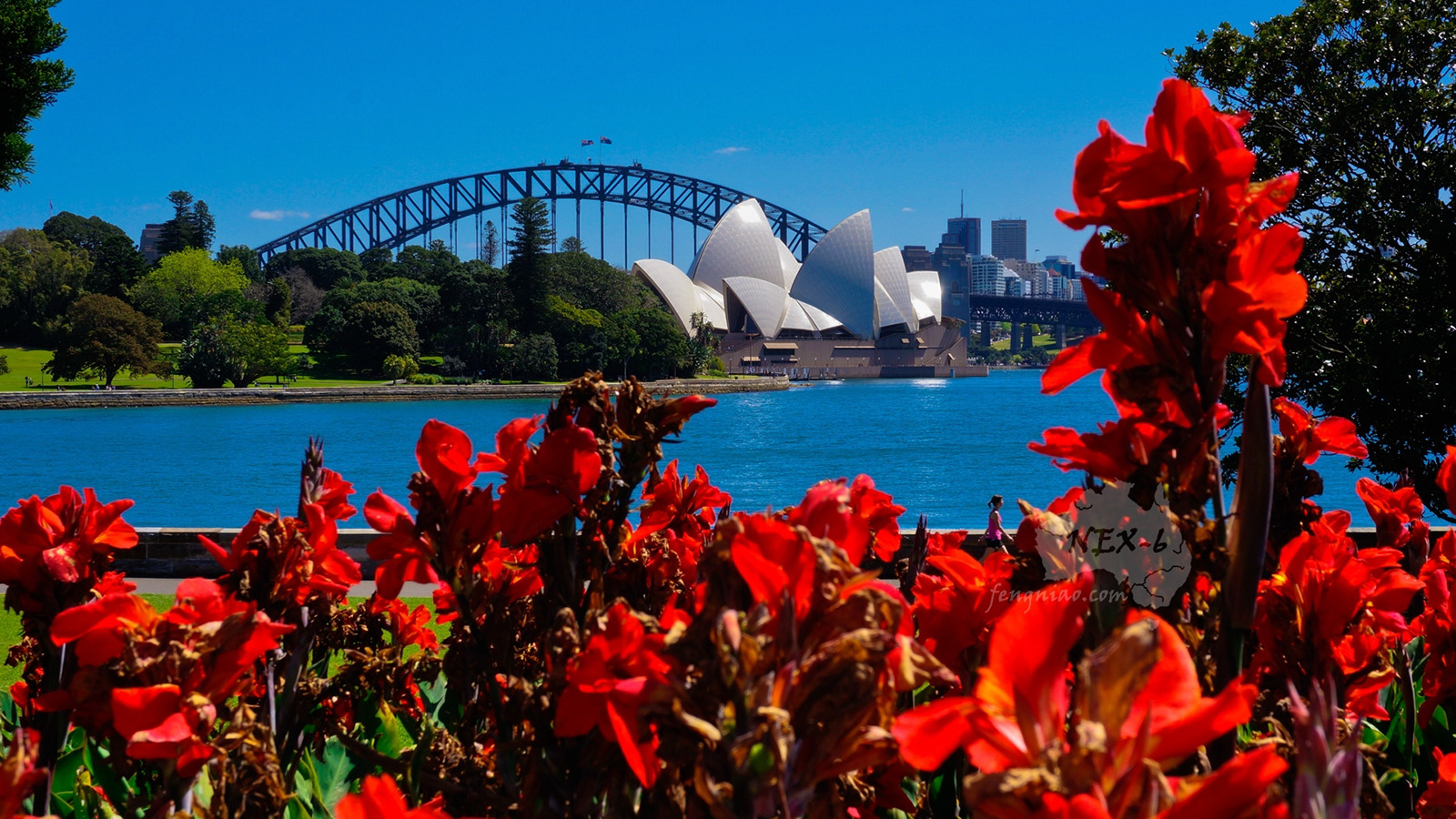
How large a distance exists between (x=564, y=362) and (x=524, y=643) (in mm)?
46142

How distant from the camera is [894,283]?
6166 cm

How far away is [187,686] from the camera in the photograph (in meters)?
0.67

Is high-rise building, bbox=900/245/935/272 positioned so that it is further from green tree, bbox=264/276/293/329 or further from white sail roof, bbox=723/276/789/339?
green tree, bbox=264/276/293/329

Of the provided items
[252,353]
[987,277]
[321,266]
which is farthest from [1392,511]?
[987,277]

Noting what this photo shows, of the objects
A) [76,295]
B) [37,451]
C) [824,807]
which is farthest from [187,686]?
[76,295]

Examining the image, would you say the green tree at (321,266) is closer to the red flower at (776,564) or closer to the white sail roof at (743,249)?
the white sail roof at (743,249)

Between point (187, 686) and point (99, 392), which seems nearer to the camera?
point (187, 686)

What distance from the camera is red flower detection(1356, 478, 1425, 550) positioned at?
4.88 ft

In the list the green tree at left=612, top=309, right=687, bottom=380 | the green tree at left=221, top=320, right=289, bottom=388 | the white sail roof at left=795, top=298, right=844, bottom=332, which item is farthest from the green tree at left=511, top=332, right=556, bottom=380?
the white sail roof at left=795, top=298, right=844, bottom=332

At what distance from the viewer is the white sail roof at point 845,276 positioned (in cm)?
5284

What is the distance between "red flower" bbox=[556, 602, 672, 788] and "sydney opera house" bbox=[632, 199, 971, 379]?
A: 53.3 m

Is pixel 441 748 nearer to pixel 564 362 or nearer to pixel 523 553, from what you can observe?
pixel 523 553

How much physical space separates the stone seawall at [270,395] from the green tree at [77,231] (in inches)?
1471

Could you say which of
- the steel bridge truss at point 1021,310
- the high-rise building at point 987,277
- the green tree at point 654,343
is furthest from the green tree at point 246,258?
the high-rise building at point 987,277
